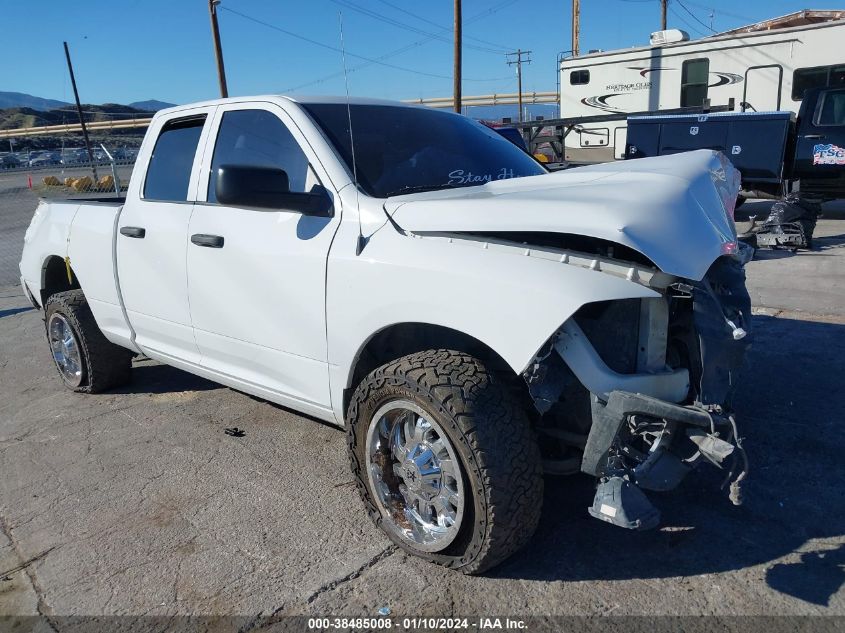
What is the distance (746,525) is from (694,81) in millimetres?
16567

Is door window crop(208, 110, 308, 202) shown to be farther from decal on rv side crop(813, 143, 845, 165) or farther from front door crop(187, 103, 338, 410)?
decal on rv side crop(813, 143, 845, 165)

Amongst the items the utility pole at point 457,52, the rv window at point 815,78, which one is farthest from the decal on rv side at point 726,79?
the utility pole at point 457,52

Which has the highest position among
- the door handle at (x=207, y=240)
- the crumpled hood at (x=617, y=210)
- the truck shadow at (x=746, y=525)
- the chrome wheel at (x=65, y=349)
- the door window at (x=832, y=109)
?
the door window at (x=832, y=109)

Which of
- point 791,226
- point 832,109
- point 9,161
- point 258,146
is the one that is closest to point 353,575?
point 258,146

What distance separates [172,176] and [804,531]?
3.84m

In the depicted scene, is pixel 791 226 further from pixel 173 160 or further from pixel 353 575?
pixel 353 575

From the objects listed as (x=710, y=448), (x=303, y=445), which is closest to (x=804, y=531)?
(x=710, y=448)

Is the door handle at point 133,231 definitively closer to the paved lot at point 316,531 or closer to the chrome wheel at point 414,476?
the paved lot at point 316,531

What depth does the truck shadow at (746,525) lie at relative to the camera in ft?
8.93

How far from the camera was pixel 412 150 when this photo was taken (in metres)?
3.56

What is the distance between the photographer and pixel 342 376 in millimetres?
3111

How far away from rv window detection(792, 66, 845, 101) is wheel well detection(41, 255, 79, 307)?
14574mm

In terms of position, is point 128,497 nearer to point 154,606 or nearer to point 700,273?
point 154,606

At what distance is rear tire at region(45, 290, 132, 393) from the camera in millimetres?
4961
